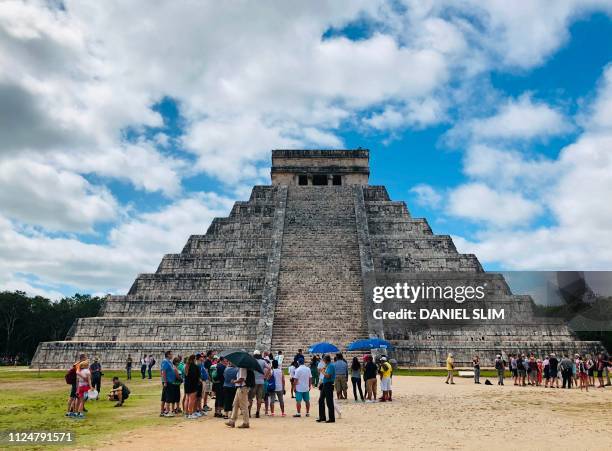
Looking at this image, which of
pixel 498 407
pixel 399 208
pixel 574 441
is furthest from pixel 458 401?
pixel 399 208

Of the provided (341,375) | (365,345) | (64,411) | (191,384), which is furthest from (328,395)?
(64,411)

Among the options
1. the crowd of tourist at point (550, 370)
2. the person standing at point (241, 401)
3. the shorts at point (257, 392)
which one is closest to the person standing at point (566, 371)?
the crowd of tourist at point (550, 370)

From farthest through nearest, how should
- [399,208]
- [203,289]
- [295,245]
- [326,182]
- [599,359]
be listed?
1. [326,182]
2. [399,208]
3. [295,245]
4. [203,289]
5. [599,359]

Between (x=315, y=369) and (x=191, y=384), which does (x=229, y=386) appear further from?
(x=315, y=369)

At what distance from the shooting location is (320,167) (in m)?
37.8

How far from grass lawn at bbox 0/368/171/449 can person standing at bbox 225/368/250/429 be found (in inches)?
52.7

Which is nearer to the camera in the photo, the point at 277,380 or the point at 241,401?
the point at 241,401

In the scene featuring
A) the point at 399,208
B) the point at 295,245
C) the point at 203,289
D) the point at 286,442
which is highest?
the point at 399,208

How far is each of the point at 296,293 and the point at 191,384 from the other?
1438 cm

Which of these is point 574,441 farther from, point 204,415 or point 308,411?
point 204,415

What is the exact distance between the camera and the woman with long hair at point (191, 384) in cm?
971

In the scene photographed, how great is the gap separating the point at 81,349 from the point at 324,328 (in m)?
9.97

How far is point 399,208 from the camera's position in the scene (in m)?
32.0

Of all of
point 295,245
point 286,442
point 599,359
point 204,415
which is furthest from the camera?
point 295,245
